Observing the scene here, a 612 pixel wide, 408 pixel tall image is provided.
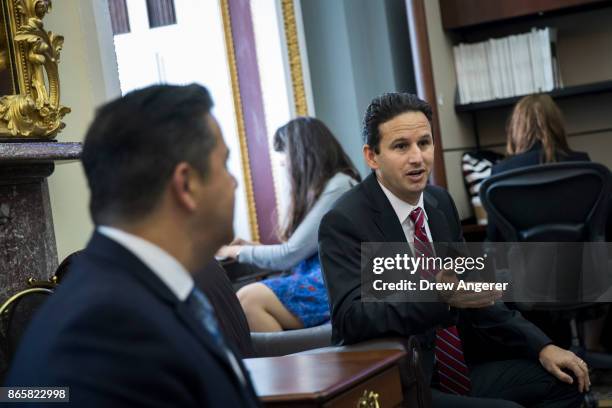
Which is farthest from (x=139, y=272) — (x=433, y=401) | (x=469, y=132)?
(x=469, y=132)

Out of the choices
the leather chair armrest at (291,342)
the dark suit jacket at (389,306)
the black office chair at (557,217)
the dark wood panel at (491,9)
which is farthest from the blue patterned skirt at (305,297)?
the dark wood panel at (491,9)

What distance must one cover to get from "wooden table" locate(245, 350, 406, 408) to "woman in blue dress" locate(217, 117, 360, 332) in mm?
1602

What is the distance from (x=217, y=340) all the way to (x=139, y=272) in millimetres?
146

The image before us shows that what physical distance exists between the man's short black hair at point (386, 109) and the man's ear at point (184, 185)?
1312mm

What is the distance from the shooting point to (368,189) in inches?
89.5

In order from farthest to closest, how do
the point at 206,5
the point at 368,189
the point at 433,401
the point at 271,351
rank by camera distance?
the point at 206,5
the point at 271,351
the point at 368,189
the point at 433,401

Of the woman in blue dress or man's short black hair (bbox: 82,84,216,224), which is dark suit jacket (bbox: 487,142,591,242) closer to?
the woman in blue dress

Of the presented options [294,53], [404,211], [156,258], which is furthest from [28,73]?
[294,53]

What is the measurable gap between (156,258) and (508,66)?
13.3 feet

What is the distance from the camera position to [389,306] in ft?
6.55

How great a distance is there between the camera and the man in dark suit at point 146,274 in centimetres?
91

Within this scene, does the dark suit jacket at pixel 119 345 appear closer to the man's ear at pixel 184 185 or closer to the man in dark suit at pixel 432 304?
the man's ear at pixel 184 185

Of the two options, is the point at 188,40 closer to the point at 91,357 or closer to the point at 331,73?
the point at 331,73

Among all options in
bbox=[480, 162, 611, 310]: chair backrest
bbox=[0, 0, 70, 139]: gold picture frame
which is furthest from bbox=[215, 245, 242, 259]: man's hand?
bbox=[0, 0, 70, 139]: gold picture frame
